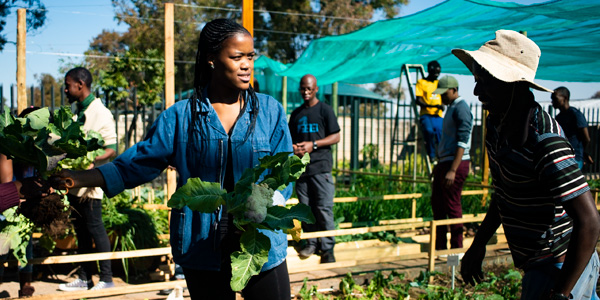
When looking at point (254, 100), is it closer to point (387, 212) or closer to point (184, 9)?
point (387, 212)

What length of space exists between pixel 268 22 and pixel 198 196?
87.0 ft

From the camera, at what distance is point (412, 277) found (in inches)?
213

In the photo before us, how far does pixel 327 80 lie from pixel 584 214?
27.1 feet

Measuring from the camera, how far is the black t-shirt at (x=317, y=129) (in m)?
5.65

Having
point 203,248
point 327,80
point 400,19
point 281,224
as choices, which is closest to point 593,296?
point 281,224

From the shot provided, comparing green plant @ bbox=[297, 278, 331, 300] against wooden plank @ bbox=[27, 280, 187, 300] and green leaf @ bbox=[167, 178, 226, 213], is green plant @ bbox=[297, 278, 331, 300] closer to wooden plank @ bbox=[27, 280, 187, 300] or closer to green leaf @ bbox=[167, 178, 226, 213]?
wooden plank @ bbox=[27, 280, 187, 300]

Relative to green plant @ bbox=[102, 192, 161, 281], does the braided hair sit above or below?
above

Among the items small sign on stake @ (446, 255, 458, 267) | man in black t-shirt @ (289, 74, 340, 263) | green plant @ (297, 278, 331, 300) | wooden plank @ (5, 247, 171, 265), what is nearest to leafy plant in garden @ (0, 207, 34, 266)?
wooden plank @ (5, 247, 171, 265)

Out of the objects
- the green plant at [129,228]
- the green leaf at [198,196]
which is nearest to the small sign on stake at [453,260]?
the green plant at [129,228]

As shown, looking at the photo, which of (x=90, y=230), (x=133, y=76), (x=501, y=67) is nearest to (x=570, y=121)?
(x=501, y=67)

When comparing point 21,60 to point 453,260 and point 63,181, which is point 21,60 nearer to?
point 63,181

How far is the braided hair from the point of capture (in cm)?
232

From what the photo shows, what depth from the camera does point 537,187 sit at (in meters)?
2.15

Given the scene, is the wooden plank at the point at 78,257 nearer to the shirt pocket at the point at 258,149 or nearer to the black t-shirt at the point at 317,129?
the black t-shirt at the point at 317,129
